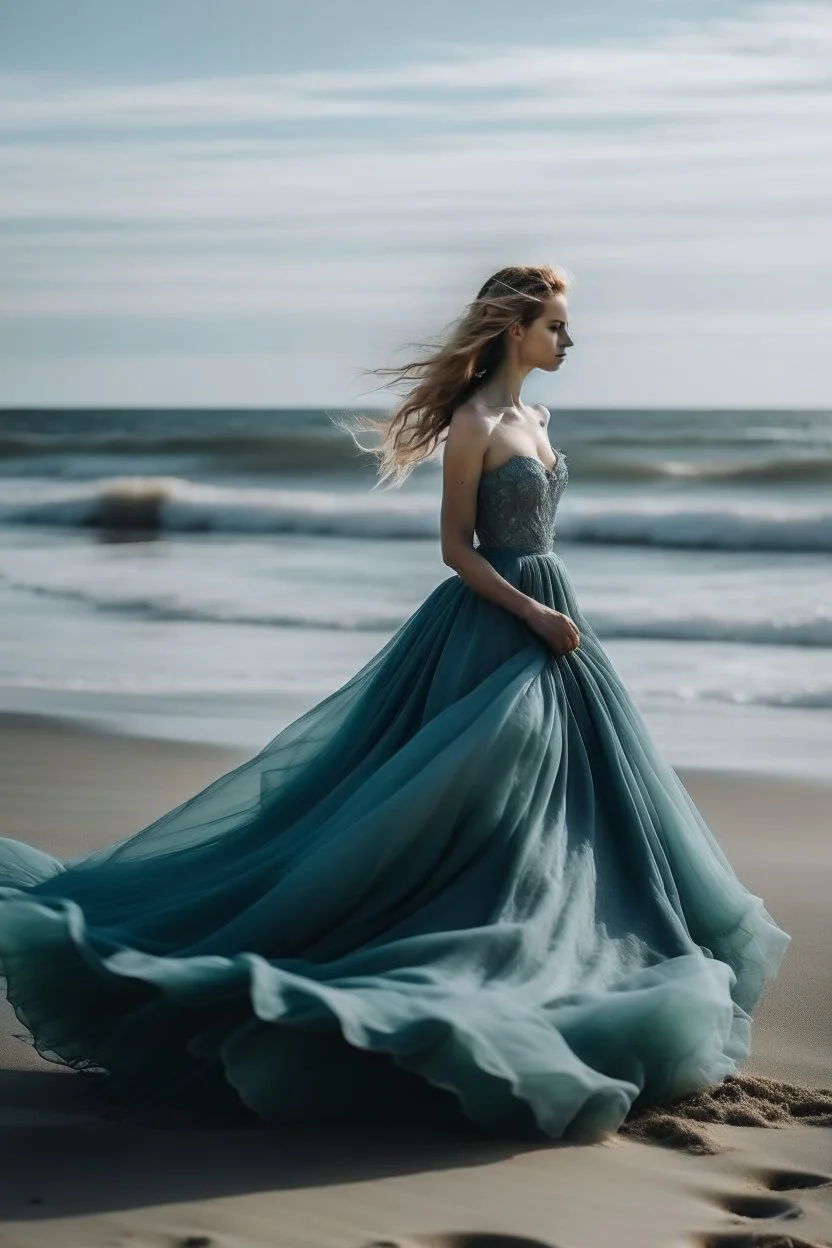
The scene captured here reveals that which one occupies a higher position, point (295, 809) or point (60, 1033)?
point (295, 809)

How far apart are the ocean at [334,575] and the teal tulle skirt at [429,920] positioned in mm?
3037

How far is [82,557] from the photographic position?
1800 cm

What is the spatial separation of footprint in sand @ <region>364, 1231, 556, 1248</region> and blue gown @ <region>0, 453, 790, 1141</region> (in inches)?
12.3

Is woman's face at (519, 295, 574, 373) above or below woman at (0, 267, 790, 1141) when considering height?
above

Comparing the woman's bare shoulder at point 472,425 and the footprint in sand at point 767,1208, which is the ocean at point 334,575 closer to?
the woman's bare shoulder at point 472,425

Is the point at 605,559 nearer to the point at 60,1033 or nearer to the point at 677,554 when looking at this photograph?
the point at 677,554

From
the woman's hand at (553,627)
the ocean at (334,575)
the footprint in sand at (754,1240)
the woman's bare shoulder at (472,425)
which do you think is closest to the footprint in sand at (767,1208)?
the footprint in sand at (754,1240)

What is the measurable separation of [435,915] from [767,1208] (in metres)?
0.89

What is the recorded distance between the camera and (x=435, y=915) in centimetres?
380

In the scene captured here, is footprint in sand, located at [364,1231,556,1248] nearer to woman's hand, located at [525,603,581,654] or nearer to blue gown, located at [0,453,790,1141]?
blue gown, located at [0,453,790,1141]

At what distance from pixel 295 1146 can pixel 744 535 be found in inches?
664

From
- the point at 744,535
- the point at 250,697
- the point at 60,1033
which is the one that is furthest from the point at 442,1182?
the point at 744,535

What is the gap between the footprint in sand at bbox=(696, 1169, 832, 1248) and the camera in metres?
3.18

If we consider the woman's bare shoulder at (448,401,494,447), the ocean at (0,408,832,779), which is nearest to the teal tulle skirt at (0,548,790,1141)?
the woman's bare shoulder at (448,401,494,447)
